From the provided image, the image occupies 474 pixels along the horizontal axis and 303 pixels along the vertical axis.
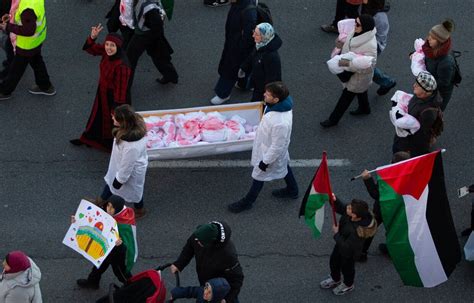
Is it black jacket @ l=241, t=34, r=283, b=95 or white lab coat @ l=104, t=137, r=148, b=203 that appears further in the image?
black jacket @ l=241, t=34, r=283, b=95

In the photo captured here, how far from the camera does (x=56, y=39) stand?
445 inches

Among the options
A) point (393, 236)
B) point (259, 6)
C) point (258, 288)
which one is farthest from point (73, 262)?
point (259, 6)

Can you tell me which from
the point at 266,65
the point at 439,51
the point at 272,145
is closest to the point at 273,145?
the point at 272,145

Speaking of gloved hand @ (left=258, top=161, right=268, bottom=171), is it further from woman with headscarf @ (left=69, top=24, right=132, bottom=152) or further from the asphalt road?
woman with headscarf @ (left=69, top=24, right=132, bottom=152)

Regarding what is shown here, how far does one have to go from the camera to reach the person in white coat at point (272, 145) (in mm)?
8141

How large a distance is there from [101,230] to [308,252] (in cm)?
233

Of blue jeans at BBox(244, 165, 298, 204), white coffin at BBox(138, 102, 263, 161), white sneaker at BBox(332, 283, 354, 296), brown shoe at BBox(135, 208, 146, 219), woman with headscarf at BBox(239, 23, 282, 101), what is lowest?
white sneaker at BBox(332, 283, 354, 296)

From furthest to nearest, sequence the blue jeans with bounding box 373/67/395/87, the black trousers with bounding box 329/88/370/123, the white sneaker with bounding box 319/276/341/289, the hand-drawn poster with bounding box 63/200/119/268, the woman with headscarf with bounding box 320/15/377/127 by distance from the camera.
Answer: the blue jeans with bounding box 373/67/395/87, the black trousers with bounding box 329/88/370/123, the woman with headscarf with bounding box 320/15/377/127, the white sneaker with bounding box 319/276/341/289, the hand-drawn poster with bounding box 63/200/119/268

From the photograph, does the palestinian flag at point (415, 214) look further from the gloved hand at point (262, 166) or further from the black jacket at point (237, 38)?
the black jacket at point (237, 38)

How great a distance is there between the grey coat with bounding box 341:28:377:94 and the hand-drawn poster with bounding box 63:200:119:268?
368 centimetres

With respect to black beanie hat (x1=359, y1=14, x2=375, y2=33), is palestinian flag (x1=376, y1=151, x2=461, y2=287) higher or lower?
lower

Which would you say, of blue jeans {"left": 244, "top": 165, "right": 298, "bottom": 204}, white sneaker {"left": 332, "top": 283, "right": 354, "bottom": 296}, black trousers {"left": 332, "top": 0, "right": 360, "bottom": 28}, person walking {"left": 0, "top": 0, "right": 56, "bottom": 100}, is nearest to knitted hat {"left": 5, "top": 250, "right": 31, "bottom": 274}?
blue jeans {"left": 244, "top": 165, "right": 298, "bottom": 204}

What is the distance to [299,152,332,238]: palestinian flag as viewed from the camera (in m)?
7.60

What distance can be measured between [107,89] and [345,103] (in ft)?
9.30
